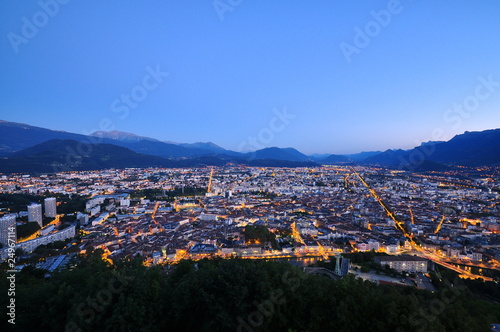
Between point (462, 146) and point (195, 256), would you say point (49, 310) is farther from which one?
point (462, 146)

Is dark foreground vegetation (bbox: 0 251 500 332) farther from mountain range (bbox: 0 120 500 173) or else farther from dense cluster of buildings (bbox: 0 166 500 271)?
mountain range (bbox: 0 120 500 173)

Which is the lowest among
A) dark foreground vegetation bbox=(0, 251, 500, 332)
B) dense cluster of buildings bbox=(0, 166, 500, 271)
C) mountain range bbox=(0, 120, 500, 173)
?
dense cluster of buildings bbox=(0, 166, 500, 271)

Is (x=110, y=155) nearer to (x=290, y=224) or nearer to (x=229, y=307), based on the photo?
(x=290, y=224)

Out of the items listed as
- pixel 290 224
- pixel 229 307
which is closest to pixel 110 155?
pixel 290 224

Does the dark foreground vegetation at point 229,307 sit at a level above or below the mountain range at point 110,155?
below

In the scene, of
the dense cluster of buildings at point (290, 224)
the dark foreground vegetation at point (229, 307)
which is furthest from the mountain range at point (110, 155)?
the dark foreground vegetation at point (229, 307)

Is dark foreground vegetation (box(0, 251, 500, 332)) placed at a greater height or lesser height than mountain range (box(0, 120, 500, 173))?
lesser

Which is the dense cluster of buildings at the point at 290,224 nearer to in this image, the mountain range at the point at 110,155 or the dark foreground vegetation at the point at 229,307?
the dark foreground vegetation at the point at 229,307

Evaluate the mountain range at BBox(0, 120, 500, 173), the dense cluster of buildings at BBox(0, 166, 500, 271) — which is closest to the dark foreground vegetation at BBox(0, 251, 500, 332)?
the dense cluster of buildings at BBox(0, 166, 500, 271)

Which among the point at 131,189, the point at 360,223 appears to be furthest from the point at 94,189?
the point at 360,223
